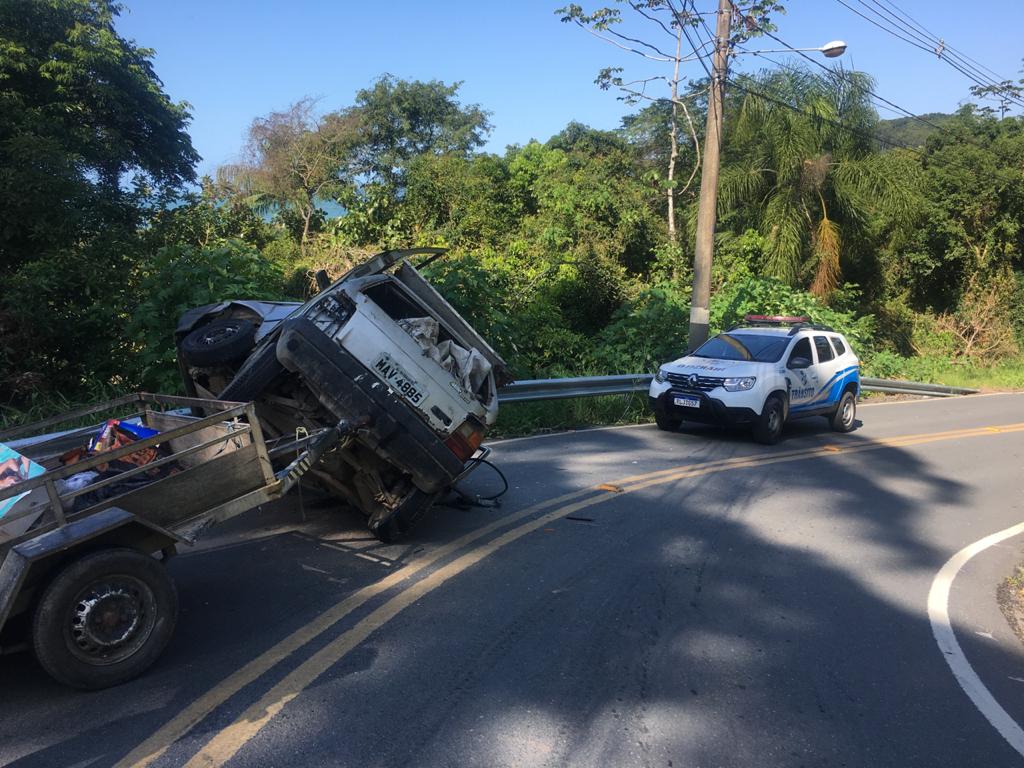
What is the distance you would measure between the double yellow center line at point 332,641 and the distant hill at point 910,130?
78.9ft

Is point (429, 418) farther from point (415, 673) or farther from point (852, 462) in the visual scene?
point (852, 462)

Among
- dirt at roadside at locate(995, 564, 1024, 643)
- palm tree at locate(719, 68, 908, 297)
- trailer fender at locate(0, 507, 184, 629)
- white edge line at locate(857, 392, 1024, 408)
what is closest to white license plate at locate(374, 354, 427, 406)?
trailer fender at locate(0, 507, 184, 629)

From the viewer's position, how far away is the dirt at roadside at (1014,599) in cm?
561

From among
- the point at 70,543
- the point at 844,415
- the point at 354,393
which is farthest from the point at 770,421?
the point at 70,543

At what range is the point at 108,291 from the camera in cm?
1126

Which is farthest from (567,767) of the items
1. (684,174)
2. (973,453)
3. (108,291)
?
(684,174)

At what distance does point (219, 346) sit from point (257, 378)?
0.77 meters

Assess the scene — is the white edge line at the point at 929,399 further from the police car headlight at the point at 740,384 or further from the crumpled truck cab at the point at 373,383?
the crumpled truck cab at the point at 373,383

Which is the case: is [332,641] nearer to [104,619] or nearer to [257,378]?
[104,619]

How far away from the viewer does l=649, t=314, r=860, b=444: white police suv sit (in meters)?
11.5

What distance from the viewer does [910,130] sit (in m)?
47.3

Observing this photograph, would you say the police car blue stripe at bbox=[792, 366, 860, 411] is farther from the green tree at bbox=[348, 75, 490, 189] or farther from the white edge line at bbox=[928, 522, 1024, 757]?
the green tree at bbox=[348, 75, 490, 189]

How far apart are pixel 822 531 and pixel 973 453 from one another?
21.8 ft

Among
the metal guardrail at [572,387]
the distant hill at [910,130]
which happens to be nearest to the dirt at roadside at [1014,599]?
the metal guardrail at [572,387]
